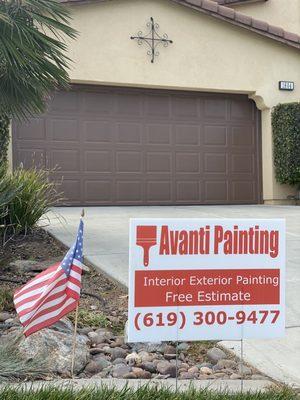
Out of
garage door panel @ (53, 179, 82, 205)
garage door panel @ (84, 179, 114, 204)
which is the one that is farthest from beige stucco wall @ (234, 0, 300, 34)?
garage door panel @ (53, 179, 82, 205)

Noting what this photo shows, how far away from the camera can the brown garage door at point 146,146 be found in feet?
41.3

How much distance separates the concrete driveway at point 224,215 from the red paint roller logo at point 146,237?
1198 millimetres

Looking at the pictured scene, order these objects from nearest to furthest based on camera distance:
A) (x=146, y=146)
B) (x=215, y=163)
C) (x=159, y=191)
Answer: (x=146, y=146) → (x=159, y=191) → (x=215, y=163)

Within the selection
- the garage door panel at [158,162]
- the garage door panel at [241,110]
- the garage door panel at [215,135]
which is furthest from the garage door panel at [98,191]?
the garage door panel at [241,110]

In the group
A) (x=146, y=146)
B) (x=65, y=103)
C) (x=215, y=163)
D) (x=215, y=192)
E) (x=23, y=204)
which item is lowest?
(x=23, y=204)

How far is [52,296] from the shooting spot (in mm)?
3309

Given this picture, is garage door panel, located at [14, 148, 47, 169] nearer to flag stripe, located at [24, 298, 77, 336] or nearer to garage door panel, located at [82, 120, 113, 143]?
garage door panel, located at [82, 120, 113, 143]

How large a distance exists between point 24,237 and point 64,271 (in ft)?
12.3

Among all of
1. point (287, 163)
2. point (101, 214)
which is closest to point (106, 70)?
point (101, 214)

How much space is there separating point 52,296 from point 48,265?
8.99 feet

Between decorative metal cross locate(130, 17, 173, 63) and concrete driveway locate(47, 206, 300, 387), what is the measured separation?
3944 millimetres

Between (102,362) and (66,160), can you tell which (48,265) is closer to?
(102,362)

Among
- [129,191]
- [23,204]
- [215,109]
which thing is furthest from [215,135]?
[23,204]

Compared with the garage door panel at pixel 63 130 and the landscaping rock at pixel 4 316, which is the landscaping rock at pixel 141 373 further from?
the garage door panel at pixel 63 130
